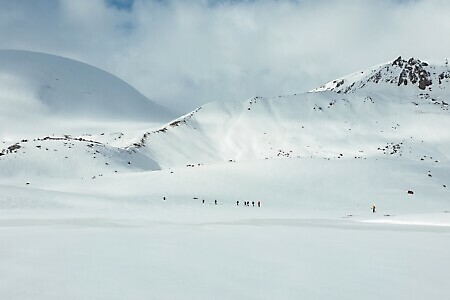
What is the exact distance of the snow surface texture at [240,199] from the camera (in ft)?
23.7

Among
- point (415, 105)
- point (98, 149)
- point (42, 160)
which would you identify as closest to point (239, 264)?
point (42, 160)

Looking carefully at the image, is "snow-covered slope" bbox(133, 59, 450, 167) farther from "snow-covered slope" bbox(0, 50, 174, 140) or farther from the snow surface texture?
"snow-covered slope" bbox(0, 50, 174, 140)

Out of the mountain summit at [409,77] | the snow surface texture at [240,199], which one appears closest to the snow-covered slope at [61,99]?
the snow surface texture at [240,199]

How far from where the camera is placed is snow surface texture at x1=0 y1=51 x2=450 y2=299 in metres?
7.24

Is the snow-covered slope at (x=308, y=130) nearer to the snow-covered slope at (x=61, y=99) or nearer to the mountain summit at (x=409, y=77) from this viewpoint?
the mountain summit at (x=409, y=77)

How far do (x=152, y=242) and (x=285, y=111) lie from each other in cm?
6754

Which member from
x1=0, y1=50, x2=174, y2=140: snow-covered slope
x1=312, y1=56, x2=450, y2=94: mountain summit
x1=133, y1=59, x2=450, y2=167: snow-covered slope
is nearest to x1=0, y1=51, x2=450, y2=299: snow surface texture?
x1=133, y1=59, x2=450, y2=167: snow-covered slope

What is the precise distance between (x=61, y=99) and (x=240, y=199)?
326 ft

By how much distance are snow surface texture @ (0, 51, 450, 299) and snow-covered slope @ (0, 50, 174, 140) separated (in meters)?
0.91

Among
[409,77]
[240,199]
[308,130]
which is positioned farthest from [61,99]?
[240,199]

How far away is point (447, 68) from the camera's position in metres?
111

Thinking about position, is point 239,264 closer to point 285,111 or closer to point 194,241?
point 194,241

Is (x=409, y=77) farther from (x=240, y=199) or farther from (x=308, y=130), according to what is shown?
(x=240, y=199)

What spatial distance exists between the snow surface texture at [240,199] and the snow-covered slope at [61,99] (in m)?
0.91
